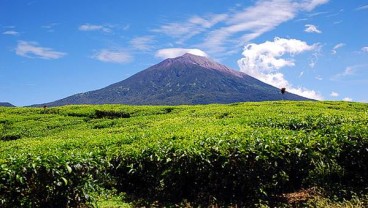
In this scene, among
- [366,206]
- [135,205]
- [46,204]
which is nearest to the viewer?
[46,204]

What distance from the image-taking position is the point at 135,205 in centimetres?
1320

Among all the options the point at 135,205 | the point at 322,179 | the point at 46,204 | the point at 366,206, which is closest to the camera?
the point at 46,204

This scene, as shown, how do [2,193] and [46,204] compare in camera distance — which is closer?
[2,193]

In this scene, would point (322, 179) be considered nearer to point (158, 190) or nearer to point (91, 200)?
point (158, 190)

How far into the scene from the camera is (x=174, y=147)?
1356 centimetres

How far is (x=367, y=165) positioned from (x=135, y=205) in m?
8.62

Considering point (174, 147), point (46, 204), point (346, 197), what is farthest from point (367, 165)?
point (46, 204)

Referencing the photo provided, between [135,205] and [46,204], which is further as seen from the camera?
[135,205]

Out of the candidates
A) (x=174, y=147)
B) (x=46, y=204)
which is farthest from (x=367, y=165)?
(x=46, y=204)

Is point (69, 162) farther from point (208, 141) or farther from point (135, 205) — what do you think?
point (208, 141)

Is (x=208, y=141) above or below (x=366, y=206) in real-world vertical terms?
above

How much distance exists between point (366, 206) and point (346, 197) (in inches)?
40.1

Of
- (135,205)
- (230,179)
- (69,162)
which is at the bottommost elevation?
(135,205)

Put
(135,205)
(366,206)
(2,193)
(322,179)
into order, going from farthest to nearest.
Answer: (322,179) < (135,205) < (366,206) < (2,193)
